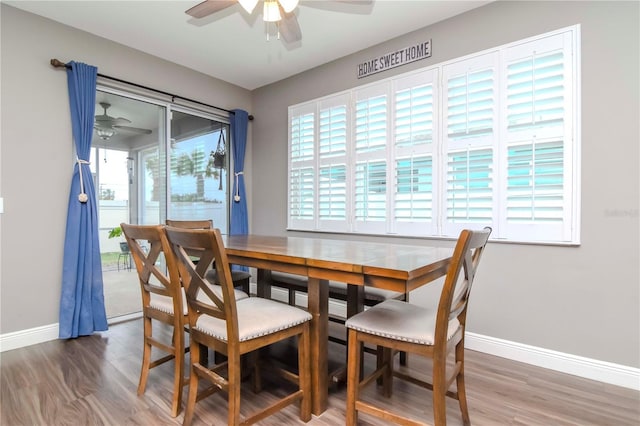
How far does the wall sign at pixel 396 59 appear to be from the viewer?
9.57 ft

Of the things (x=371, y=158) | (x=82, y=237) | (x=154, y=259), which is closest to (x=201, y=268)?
(x=154, y=259)

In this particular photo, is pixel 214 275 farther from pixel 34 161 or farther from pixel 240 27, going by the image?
pixel 240 27

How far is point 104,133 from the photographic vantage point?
3260 mm

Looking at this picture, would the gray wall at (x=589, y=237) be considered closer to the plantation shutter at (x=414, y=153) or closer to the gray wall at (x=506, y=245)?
the gray wall at (x=506, y=245)

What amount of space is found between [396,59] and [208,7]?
1750 millimetres

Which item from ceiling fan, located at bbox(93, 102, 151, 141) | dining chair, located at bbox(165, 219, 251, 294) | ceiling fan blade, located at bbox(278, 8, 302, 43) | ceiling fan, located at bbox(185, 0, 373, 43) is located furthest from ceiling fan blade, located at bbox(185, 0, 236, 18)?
ceiling fan, located at bbox(93, 102, 151, 141)

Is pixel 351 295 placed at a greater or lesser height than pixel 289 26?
lesser

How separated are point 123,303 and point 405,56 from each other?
3732 millimetres

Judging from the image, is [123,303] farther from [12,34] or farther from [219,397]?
[12,34]

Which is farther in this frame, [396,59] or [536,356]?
[396,59]

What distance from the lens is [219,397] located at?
191 cm

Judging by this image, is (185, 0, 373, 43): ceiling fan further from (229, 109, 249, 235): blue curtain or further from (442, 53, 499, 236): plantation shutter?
(229, 109, 249, 235): blue curtain

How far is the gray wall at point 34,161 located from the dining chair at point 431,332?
9.09 ft

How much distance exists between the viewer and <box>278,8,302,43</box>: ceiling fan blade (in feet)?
7.09
